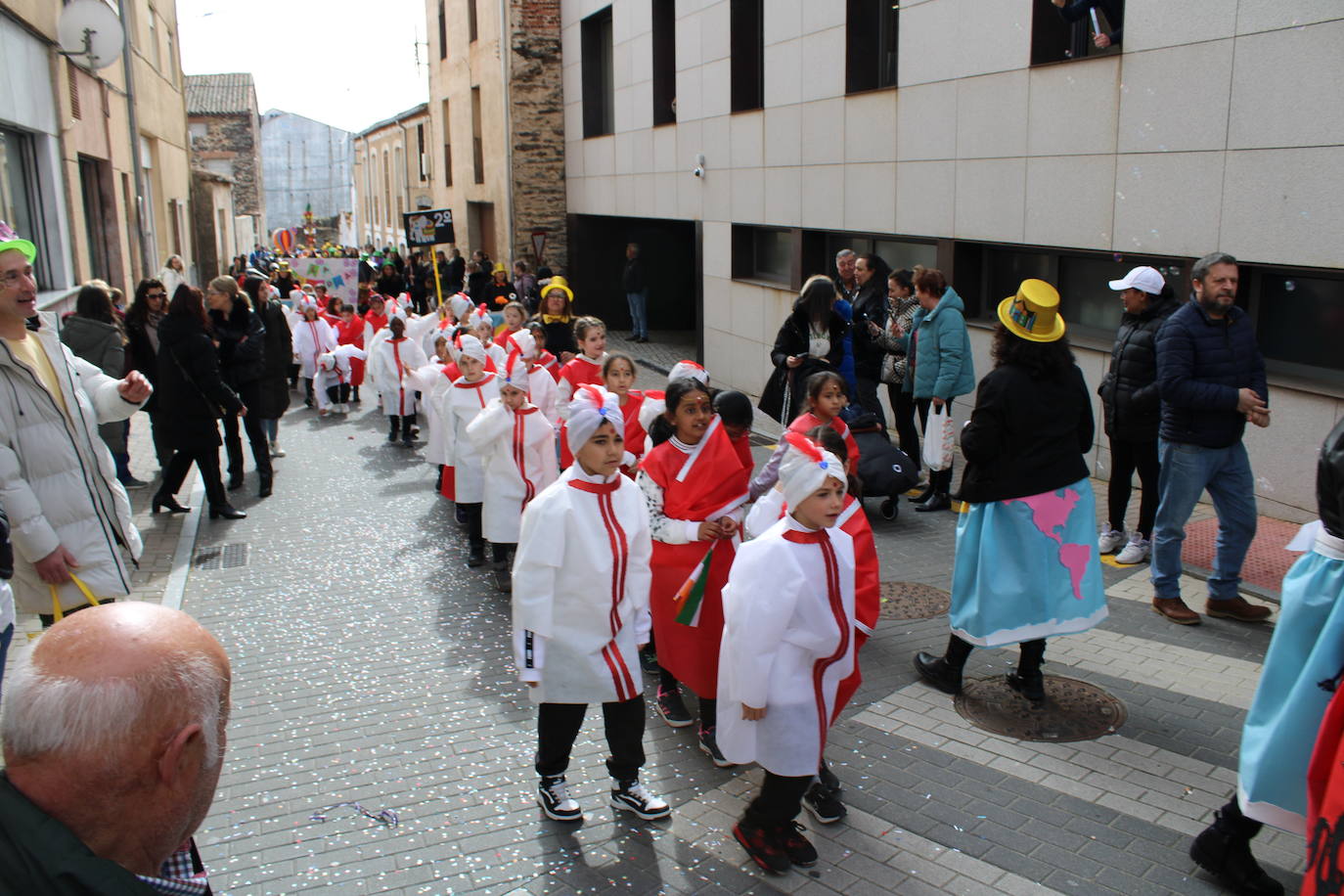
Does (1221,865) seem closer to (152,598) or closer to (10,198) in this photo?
(152,598)

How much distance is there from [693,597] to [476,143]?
26.6 metres

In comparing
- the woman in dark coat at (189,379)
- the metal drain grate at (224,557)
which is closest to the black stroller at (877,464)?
the metal drain grate at (224,557)

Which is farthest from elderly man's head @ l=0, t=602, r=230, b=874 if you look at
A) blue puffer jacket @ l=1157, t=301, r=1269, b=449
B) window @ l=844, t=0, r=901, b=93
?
window @ l=844, t=0, r=901, b=93

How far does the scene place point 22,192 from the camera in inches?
465

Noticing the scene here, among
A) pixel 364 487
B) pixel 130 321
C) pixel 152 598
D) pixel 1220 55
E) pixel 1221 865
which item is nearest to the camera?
pixel 1221 865

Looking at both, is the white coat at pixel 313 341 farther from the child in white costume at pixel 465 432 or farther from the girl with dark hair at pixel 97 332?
the child in white costume at pixel 465 432

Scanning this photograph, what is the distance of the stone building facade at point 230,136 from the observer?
47562 millimetres

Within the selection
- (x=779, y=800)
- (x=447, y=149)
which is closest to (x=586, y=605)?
(x=779, y=800)

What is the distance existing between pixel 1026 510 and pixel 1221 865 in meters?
1.74

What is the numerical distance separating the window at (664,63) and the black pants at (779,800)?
1649cm

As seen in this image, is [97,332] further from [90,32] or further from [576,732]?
[576,732]

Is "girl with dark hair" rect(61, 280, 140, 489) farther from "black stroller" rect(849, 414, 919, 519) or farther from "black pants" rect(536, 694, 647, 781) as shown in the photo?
"black pants" rect(536, 694, 647, 781)

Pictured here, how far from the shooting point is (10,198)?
11336 millimetres

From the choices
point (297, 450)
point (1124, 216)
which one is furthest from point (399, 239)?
point (1124, 216)
